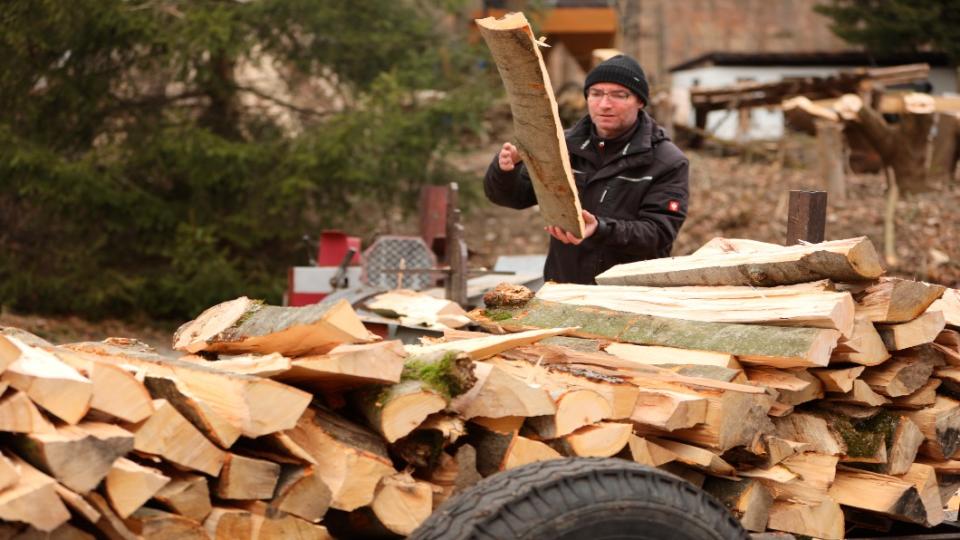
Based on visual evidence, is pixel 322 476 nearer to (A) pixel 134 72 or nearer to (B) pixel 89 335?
(B) pixel 89 335

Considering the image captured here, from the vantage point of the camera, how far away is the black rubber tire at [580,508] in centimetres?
281

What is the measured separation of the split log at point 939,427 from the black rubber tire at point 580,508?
61.6 inches

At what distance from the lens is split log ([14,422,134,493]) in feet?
8.71

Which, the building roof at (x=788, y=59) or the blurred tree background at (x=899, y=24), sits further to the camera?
the building roof at (x=788, y=59)

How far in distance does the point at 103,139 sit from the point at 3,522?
14677 millimetres

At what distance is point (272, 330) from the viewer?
11.1ft

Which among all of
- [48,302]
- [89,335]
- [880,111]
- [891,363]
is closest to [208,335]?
[891,363]

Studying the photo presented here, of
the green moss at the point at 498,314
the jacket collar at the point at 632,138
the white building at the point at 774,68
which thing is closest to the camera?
the green moss at the point at 498,314

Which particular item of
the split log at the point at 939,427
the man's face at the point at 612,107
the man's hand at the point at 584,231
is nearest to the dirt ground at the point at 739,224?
the man's face at the point at 612,107

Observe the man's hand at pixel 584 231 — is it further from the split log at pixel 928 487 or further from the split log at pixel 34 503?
the split log at pixel 34 503

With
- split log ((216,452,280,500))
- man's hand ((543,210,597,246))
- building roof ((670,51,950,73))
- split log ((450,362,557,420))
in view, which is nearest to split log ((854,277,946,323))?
man's hand ((543,210,597,246))

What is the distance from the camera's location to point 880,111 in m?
18.6

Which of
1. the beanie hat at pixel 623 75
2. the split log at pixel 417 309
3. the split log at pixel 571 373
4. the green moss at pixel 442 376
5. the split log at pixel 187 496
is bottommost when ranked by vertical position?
the split log at pixel 417 309

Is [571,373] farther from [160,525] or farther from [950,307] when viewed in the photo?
[950,307]
